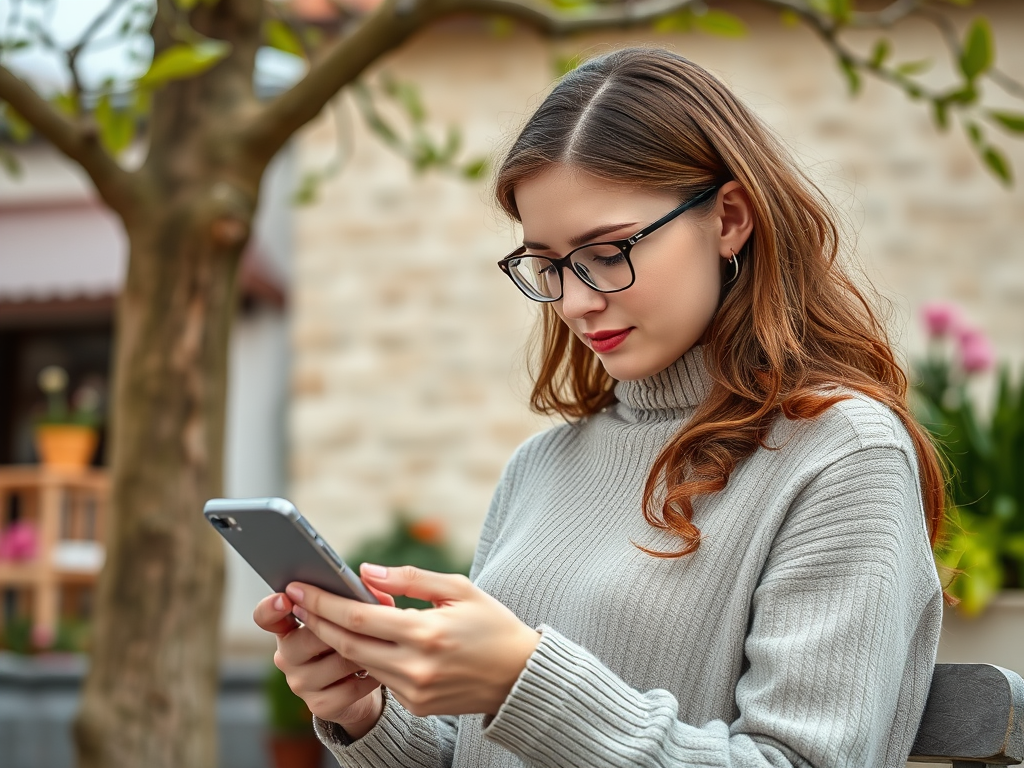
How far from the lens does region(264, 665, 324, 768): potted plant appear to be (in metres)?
5.13

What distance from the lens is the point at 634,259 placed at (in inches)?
58.4

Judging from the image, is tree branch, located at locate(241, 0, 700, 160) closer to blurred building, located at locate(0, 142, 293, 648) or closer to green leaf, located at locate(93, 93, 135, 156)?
green leaf, located at locate(93, 93, 135, 156)

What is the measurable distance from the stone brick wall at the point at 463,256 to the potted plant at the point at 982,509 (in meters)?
2.59

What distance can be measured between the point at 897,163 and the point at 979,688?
5.97m

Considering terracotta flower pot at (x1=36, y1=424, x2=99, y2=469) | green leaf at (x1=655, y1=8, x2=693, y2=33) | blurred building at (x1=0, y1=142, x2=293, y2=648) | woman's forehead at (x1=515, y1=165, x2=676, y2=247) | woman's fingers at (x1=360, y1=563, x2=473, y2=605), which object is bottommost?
terracotta flower pot at (x1=36, y1=424, x2=99, y2=469)

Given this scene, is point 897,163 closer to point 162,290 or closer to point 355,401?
point 355,401

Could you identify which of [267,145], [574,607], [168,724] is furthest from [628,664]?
[267,145]

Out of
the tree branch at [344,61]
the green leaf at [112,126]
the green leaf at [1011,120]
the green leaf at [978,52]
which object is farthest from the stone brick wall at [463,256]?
the green leaf at [978,52]

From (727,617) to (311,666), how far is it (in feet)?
1.65

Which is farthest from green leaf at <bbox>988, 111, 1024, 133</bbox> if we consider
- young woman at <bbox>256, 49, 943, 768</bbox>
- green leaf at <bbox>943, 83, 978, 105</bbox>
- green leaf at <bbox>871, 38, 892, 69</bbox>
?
young woman at <bbox>256, 49, 943, 768</bbox>

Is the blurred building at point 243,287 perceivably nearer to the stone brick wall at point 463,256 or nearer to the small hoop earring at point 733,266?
the stone brick wall at point 463,256

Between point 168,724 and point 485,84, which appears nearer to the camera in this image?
point 168,724

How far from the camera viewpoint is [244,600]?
24.6 feet

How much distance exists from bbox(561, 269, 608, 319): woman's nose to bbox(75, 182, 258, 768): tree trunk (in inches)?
60.9
